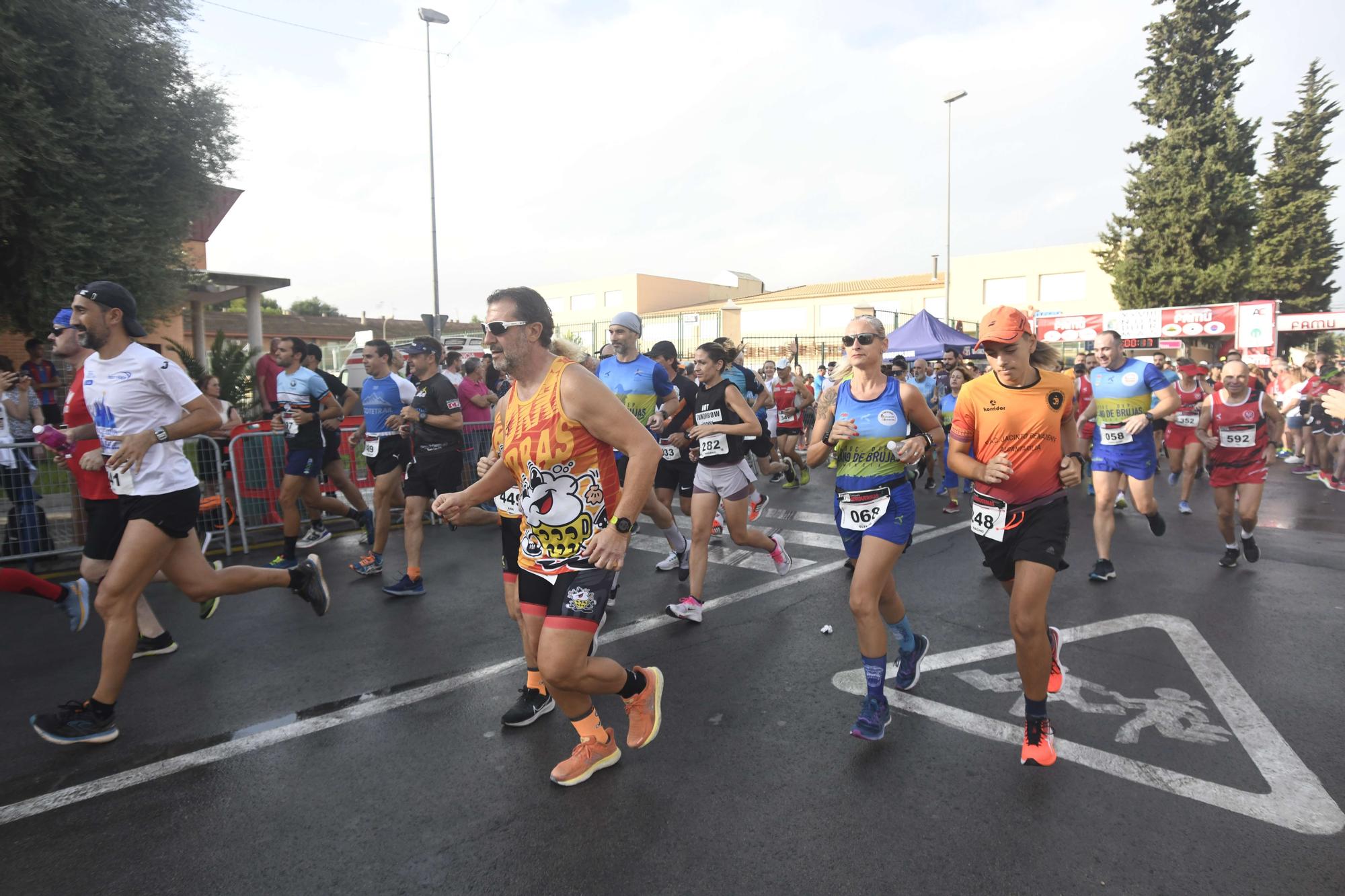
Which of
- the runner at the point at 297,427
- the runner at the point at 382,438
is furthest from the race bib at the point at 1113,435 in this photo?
the runner at the point at 297,427

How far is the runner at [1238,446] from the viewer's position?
6.60m

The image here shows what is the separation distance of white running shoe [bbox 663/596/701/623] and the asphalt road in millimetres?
79

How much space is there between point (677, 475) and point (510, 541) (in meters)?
2.37

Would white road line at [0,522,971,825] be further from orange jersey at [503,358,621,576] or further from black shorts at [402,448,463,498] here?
black shorts at [402,448,463,498]

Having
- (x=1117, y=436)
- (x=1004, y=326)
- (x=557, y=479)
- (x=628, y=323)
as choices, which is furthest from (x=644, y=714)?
(x=1117, y=436)

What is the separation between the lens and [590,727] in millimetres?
3295

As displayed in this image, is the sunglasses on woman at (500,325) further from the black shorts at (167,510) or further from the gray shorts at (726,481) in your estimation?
the gray shorts at (726,481)

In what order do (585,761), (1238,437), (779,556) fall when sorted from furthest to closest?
1. (1238,437)
2. (779,556)
3. (585,761)

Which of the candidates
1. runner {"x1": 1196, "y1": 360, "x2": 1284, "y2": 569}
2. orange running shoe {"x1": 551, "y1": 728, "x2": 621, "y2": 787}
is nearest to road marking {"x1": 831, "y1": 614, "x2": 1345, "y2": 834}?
orange running shoe {"x1": 551, "y1": 728, "x2": 621, "y2": 787}

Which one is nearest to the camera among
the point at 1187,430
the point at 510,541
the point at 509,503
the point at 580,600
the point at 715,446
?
the point at 580,600

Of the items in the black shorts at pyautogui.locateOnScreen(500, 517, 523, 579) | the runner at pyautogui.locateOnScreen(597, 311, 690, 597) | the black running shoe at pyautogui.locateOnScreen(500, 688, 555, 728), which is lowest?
the black running shoe at pyautogui.locateOnScreen(500, 688, 555, 728)

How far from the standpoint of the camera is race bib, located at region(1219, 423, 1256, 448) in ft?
21.6

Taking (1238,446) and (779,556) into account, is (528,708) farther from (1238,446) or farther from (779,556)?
(1238,446)

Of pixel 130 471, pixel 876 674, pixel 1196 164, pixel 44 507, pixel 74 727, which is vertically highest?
pixel 1196 164
